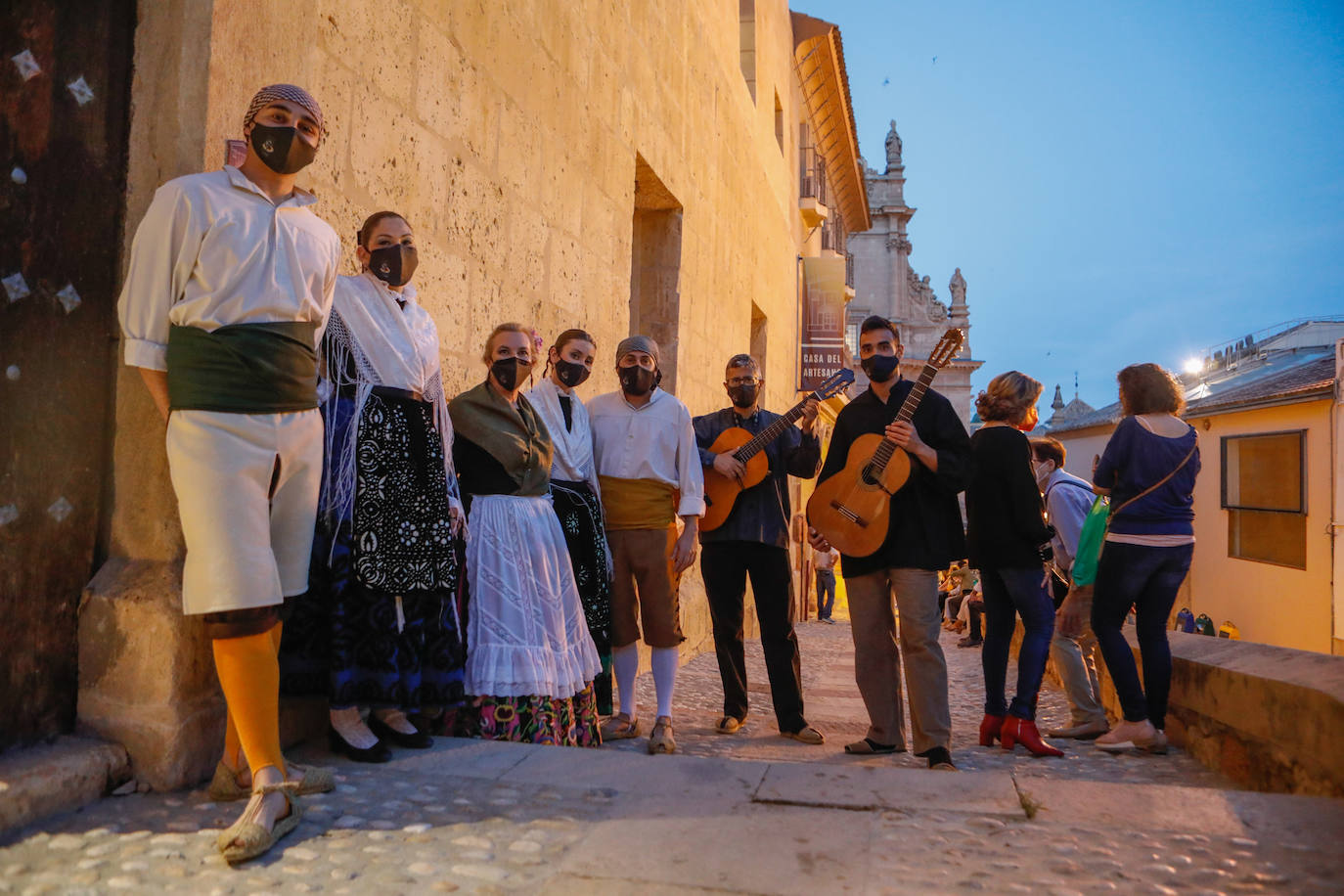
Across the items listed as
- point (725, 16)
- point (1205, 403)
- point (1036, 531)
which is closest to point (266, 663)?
point (1036, 531)

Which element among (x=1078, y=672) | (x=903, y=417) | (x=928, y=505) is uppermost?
(x=903, y=417)

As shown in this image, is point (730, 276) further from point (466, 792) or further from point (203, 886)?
point (203, 886)

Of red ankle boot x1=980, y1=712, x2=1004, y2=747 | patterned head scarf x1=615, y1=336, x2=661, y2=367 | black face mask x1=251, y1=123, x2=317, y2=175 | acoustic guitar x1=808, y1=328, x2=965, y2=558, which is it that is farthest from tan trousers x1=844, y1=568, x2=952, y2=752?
black face mask x1=251, y1=123, x2=317, y2=175

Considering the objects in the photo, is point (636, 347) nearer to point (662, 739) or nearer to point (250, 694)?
point (662, 739)

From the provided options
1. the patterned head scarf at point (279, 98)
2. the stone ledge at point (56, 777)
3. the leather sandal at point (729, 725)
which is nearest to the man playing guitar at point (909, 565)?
the leather sandal at point (729, 725)

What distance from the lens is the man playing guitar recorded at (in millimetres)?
3648

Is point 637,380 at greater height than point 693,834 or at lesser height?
greater

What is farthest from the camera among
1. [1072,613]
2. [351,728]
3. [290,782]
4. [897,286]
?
[897,286]

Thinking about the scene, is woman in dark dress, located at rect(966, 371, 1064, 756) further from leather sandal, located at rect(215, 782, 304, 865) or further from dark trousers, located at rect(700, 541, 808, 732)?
leather sandal, located at rect(215, 782, 304, 865)

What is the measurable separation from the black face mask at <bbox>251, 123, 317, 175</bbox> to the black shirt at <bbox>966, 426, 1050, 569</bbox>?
284cm

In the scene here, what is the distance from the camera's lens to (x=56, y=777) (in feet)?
7.27

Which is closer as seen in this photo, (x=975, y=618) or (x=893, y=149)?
(x=975, y=618)

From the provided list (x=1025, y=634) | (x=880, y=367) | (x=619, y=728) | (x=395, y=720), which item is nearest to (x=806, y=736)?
(x=619, y=728)

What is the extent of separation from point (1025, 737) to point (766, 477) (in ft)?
5.13
